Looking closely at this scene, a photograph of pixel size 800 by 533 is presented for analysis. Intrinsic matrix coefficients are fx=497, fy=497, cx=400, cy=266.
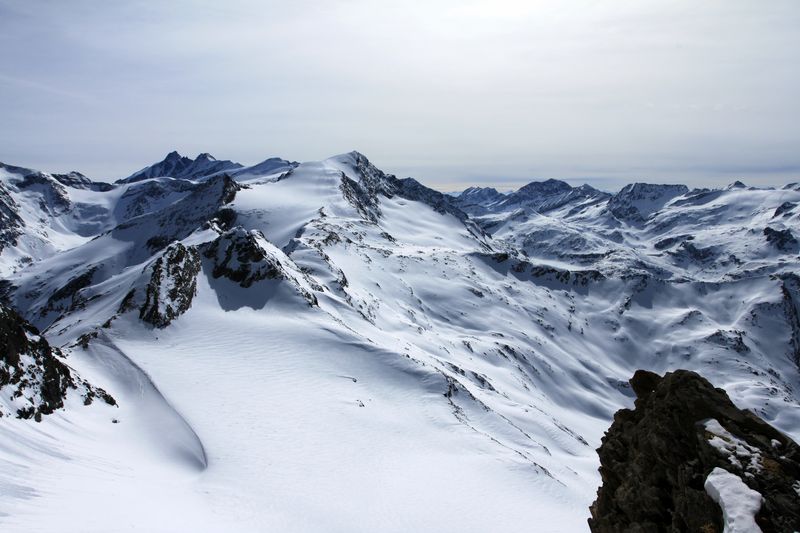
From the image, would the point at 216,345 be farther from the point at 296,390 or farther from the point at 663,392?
the point at 663,392

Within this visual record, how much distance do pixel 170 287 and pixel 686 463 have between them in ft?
133

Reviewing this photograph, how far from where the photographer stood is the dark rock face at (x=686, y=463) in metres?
12.0

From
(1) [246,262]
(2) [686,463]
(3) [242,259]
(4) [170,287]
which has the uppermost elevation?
(2) [686,463]

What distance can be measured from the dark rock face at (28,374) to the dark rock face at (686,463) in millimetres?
22861

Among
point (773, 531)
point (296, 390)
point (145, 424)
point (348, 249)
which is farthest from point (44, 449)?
point (348, 249)

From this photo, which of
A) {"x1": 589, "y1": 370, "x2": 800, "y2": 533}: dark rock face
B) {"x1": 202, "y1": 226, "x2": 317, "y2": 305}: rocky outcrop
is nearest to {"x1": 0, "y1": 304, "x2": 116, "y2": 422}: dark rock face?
{"x1": 589, "y1": 370, "x2": 800, "y2": 533}: dark rock face

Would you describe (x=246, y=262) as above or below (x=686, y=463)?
below

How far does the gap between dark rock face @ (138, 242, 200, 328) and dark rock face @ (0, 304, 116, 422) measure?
14.2 metres

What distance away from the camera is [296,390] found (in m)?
34.7

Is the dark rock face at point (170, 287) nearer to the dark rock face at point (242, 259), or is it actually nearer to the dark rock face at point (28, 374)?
the dark rock face at point (242, 259)

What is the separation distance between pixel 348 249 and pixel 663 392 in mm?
105847

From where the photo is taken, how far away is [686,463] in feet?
45.1

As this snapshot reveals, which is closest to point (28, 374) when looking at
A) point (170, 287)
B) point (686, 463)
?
point (170, 287)

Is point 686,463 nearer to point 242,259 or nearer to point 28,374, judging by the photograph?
point 28,374
